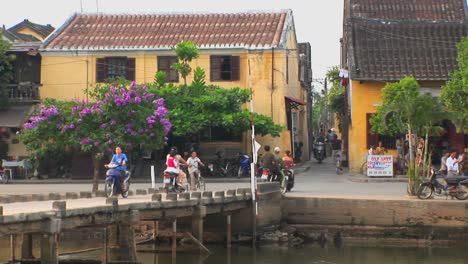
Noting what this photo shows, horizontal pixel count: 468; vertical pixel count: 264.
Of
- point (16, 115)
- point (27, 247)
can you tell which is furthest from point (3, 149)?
point (27, 247)

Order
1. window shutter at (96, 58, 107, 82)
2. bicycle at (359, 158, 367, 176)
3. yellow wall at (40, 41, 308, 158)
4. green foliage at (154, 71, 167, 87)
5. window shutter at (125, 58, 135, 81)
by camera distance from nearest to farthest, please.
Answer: bicycle at (359, 158, 367, 176) < green foliage at (154, 71, 167, 87) < yellow wall at (40, 41, 308, 158) < window shutter at (125, 58, 135, 81) < window shutter at (96, 58, 107, 82)

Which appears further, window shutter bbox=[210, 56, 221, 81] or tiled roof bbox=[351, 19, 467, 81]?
window shutter bbox=[210, 56, 221, 81]

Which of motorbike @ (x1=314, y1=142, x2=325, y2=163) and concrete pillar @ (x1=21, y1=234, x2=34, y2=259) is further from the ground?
motorbike @ (x1=314, y1=142, x2=325, y2=163)

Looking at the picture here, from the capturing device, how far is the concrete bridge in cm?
1931

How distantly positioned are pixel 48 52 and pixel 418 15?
1816cm

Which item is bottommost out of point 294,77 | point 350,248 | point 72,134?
point 350,248

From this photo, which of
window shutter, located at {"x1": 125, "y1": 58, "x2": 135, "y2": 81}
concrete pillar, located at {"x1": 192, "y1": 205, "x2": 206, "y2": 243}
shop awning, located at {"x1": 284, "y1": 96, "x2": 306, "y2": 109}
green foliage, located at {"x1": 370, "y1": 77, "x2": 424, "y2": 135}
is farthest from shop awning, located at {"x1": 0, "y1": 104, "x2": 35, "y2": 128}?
concrete pillar, located at {"x1": 192, "y1": 205, "x2": 206, "y2": 243}

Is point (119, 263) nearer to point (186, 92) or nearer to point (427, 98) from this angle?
point (427, 98)

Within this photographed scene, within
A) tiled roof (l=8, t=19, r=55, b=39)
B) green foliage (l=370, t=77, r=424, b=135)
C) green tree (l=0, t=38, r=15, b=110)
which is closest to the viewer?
green foliage (l=370, t=77, r=424, b=135)

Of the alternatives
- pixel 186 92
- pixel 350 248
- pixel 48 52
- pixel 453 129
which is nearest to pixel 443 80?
pixel 453 129

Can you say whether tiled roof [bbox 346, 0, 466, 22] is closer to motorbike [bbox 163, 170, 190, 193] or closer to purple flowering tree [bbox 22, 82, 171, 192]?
purple flowering tree [bbox 22, 82, 171, 192]

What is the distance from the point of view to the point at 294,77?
50.6 meters

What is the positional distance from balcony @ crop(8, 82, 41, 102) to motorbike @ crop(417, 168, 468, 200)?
21334 mm

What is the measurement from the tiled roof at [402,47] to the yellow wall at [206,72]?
3686 millimetres
